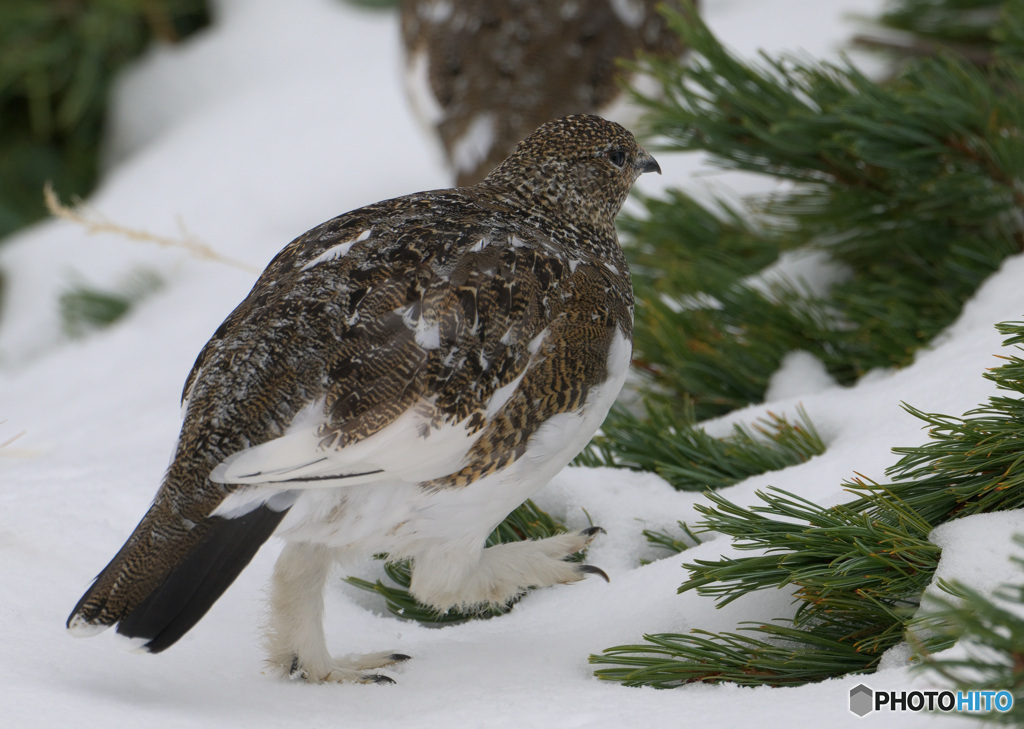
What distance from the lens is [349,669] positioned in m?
1.85

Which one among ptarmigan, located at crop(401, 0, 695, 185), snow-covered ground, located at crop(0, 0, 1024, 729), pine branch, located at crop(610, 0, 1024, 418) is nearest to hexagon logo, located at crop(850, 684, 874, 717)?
snow-covered ground, located at crop(0, 0, 1024, 729)

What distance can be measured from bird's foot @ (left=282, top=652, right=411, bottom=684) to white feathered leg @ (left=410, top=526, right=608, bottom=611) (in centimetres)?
13

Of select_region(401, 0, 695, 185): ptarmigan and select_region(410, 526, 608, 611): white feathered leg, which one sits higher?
select_region(401, 0, 695, 185): ptarmigan

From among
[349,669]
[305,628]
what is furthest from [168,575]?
[349,669]

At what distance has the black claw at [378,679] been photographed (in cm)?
180

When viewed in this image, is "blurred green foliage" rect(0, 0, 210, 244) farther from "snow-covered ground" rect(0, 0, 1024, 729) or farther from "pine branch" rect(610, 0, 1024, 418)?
"pine branch" rect(610, 0, 1024, 418)

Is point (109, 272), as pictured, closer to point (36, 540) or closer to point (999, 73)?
point (36, 540)

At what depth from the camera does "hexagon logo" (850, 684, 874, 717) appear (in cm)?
130

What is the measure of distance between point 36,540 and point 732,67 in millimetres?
2021

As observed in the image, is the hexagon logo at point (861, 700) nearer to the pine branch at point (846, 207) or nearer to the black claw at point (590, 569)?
the black claw at point (590, 569)

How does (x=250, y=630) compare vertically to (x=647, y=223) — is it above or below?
below

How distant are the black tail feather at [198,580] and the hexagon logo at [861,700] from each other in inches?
35.5

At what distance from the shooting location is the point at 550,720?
1503 millimetres

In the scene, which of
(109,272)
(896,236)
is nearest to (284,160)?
(109,272)
